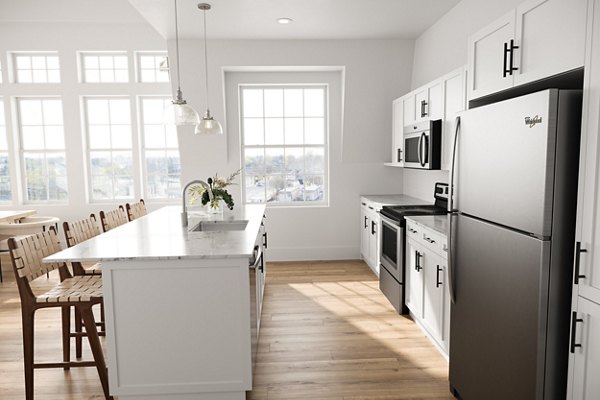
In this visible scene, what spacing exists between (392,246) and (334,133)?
2.29m

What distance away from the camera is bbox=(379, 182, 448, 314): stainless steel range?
3.76 metres

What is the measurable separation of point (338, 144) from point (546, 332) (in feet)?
14.3

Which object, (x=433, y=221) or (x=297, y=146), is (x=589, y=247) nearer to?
(x=433, y=221)

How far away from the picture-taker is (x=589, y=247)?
5.04ft

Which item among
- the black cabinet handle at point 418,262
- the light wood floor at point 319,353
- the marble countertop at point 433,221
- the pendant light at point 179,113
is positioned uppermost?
the pendant light at point 179,113

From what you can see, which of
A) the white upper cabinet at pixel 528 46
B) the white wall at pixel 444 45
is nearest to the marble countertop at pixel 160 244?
the white upper cabinet at pixel 528 46

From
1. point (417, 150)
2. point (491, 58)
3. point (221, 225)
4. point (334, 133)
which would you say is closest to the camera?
point (491, 58)

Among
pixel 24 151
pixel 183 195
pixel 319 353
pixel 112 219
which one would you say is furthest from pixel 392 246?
pixel 24 151

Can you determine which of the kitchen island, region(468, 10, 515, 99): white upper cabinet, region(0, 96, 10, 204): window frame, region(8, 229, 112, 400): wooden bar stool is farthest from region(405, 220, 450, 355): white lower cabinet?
region(0, 96, 10, 204): window frame

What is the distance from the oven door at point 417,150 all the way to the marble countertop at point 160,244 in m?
1.72

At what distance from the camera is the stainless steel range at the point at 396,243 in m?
3.76

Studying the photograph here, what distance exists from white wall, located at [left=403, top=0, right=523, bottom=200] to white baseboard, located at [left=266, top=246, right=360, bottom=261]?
1.17 m

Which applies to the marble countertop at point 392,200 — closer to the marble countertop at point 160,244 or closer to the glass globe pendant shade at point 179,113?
the marble countertop at point 160,244

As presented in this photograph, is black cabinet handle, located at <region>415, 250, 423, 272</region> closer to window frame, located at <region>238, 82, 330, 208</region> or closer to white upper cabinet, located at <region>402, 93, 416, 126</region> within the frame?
white upper cabinet, located at <region>402, 93, 416, 126</region>
